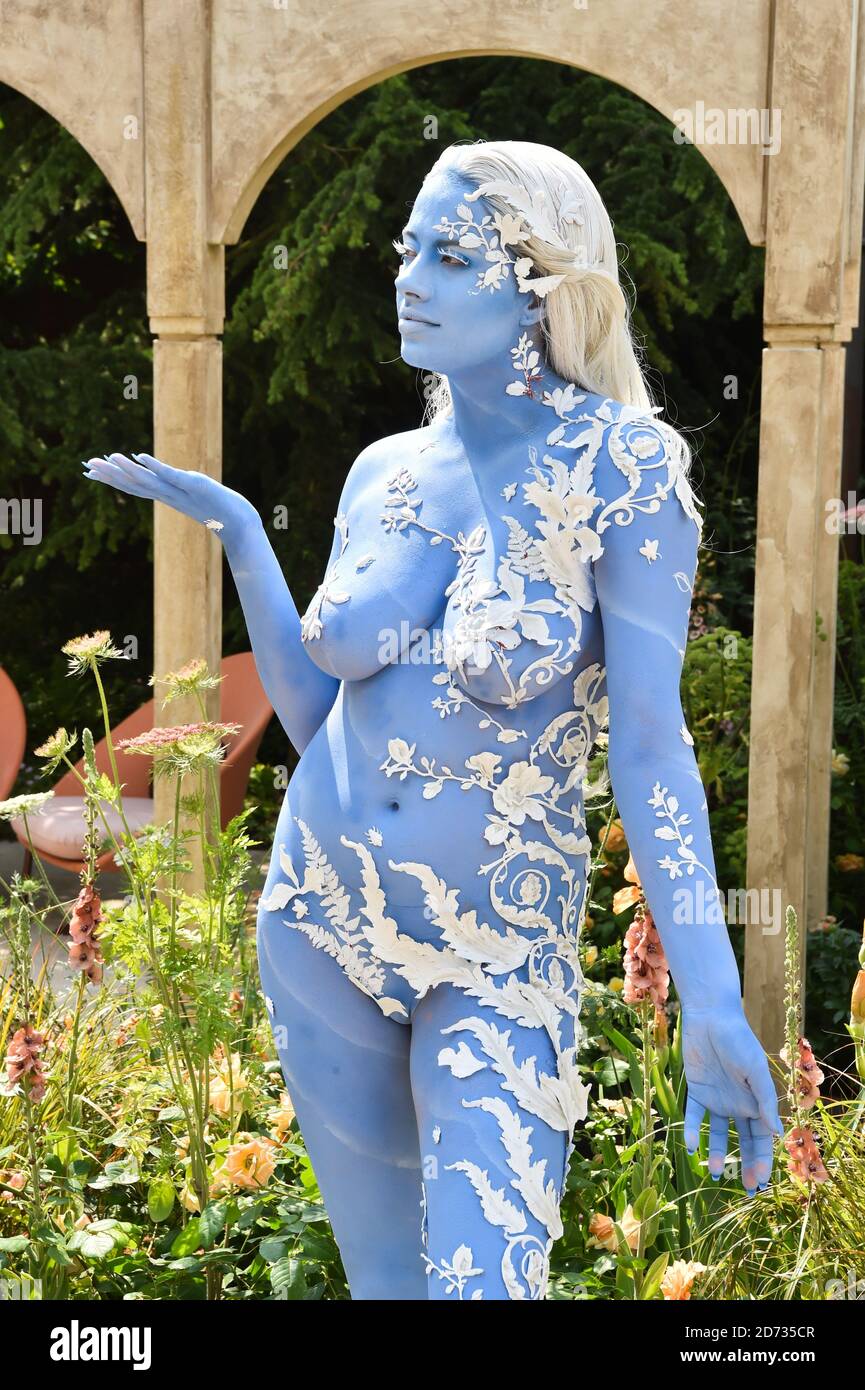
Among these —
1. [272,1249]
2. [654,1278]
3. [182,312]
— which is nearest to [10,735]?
[182,312]

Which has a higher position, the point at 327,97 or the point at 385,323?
the point at 385,323

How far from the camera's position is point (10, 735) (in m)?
6.73

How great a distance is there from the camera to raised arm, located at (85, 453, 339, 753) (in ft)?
7.32

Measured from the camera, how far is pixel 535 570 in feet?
6.50

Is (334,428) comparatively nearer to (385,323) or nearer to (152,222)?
(385,323)

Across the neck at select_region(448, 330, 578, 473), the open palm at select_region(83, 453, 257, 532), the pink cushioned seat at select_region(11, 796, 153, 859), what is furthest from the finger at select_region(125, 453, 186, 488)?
the pink cushioned seat at select_region(11, 796, 153, 859)

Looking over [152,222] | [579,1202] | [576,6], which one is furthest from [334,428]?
[579,1202]

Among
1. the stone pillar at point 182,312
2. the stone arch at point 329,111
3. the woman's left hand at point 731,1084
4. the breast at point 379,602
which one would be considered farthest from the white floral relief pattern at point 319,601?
the stone pillar at point 182,312

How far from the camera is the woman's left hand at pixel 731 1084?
1846 mm

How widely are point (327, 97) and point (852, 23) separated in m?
1.31

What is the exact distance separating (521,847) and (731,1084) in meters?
0.36

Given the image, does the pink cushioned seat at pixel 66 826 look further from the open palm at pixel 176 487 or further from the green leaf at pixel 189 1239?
the open palm at pixel 176 487
